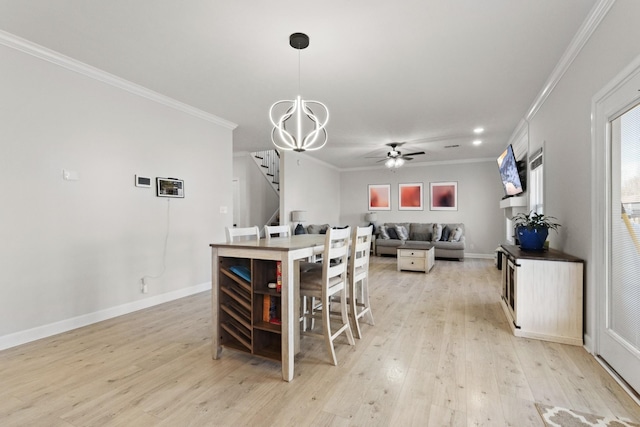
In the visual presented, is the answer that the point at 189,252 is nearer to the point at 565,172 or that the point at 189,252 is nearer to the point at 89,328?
the point at 89,328

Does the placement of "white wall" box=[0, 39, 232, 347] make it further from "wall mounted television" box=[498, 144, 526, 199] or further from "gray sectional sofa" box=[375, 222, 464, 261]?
"gray sectional sofa" box=[375, 222, 464, 261]

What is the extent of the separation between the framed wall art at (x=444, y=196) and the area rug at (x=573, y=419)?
7283 millimetres

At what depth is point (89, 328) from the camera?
10.1 feet

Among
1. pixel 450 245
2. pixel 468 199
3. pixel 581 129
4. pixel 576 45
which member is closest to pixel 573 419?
pixel 581 129

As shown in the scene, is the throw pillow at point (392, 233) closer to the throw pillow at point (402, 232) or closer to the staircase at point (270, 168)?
the throw pillow at point (402, 232)

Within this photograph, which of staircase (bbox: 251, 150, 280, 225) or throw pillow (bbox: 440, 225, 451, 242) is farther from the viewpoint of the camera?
staircase (bbox: 251, 150, 280, 225)

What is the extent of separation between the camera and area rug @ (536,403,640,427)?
1.62 metres

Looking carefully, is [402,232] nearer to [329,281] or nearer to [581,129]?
[581,129]

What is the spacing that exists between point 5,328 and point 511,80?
5.49 meters

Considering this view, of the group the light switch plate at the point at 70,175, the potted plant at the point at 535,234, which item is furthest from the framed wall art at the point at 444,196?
the light switch plate at the point at 70,175

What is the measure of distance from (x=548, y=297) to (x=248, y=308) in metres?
2.61

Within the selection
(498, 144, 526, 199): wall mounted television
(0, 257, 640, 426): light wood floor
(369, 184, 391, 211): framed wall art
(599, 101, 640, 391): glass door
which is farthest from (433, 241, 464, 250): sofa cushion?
(599, 101, 640, 391): glass door

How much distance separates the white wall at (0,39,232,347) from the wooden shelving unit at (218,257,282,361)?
1788 millimetres

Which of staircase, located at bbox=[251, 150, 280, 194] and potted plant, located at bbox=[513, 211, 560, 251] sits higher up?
staircase, located at bbox=[251, 150, 280, 194]
